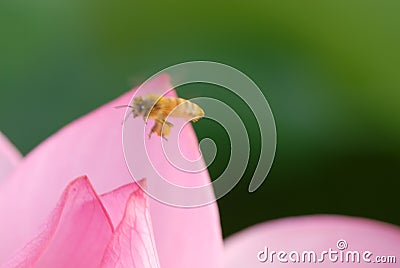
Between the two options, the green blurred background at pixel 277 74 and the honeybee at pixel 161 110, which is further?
the green blurred background at pixel 277 74

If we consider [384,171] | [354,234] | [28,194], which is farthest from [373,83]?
[28,194]

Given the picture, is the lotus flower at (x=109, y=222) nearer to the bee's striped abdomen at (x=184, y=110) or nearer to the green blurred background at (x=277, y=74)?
the bee's striped abdomen at (x=184, y=110)

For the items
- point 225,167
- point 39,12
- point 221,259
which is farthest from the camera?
point 39,12

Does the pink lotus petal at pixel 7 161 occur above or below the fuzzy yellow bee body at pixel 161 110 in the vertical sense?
above

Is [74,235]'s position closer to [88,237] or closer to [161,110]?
[88,237]

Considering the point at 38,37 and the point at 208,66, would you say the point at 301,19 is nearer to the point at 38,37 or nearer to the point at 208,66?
the point at 208,66
